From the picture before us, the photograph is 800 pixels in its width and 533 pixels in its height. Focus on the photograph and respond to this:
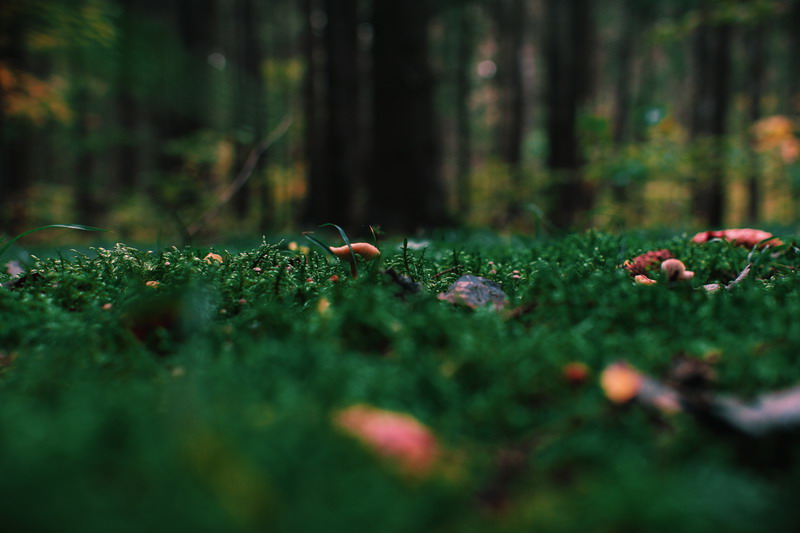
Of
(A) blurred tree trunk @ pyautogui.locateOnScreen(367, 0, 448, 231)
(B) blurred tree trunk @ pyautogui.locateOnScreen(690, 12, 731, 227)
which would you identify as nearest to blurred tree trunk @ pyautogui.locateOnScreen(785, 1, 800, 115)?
(B) blurred tree trunk @ pyautogui.locateOnScreen(690, 12, 731, 227)

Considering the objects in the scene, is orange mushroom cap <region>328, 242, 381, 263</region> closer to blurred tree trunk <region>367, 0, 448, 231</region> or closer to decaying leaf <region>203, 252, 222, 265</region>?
decaying leaf <region>203, 252, 222, 265</region>

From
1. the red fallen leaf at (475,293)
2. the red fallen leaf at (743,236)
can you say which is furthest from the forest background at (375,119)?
the red fallen leaf at (475,293)

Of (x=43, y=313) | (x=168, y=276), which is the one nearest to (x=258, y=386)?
(x=43, y=313)

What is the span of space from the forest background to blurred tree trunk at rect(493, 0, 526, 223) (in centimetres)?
9

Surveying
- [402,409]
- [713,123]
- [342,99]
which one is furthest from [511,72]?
[402,409]

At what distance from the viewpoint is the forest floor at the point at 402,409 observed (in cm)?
54

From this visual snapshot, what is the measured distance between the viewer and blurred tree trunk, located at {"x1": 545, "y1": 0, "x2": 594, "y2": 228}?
368 inches

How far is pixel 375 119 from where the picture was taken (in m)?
5.84

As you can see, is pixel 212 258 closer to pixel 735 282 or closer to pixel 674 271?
pixel 674 271

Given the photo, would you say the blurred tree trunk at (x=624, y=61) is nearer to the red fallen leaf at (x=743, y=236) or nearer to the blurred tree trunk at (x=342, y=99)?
the blurred tree trunk at (x=342, y=99)

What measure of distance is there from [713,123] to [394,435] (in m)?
11.5

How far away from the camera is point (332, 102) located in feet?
24.0

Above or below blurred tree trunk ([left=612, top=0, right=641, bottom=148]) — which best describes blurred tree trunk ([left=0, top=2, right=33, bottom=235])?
below

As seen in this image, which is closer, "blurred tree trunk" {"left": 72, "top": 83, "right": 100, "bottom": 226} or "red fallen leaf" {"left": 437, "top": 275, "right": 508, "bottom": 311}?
"red fallen leaf" {"left": 437, "top": 275, "right": 508, "bottom": 311}
